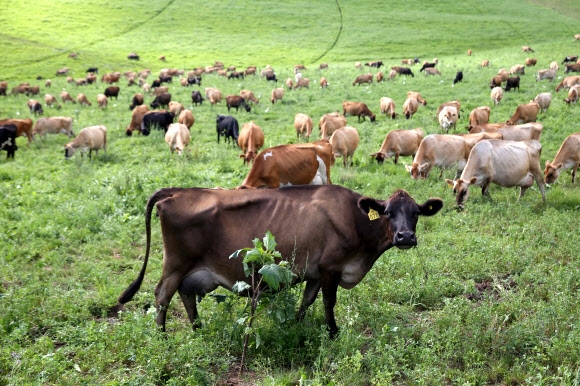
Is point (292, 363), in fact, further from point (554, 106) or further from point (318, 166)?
point (554, 106)

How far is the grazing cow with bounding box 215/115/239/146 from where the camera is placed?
20.4 metres

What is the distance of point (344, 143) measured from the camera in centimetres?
1644

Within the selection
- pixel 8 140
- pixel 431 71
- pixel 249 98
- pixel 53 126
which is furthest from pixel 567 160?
pixel 431 71

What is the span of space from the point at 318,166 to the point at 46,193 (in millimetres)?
6665

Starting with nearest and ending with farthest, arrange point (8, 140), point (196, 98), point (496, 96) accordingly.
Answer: point (8, 140), point (496, 96), point (196, 98)

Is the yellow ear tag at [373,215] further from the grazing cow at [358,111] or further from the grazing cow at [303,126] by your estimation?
the grazing cow at [358,111]

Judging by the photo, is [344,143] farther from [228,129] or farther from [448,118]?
[228,129]

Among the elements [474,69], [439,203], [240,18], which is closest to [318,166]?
[439,203]

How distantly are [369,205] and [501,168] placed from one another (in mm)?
7322

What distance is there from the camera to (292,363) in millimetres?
5449

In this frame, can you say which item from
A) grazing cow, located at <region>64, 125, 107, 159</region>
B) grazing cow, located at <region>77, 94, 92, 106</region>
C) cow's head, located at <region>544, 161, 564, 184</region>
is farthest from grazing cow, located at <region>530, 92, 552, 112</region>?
grazing cow, located at <region>77, 94, 92, 106</region>

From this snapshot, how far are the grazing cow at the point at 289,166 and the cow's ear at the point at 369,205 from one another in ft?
17.0

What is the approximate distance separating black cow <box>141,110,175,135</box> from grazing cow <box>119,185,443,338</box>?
52.9ft

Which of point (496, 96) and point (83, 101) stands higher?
point (496, 96)
